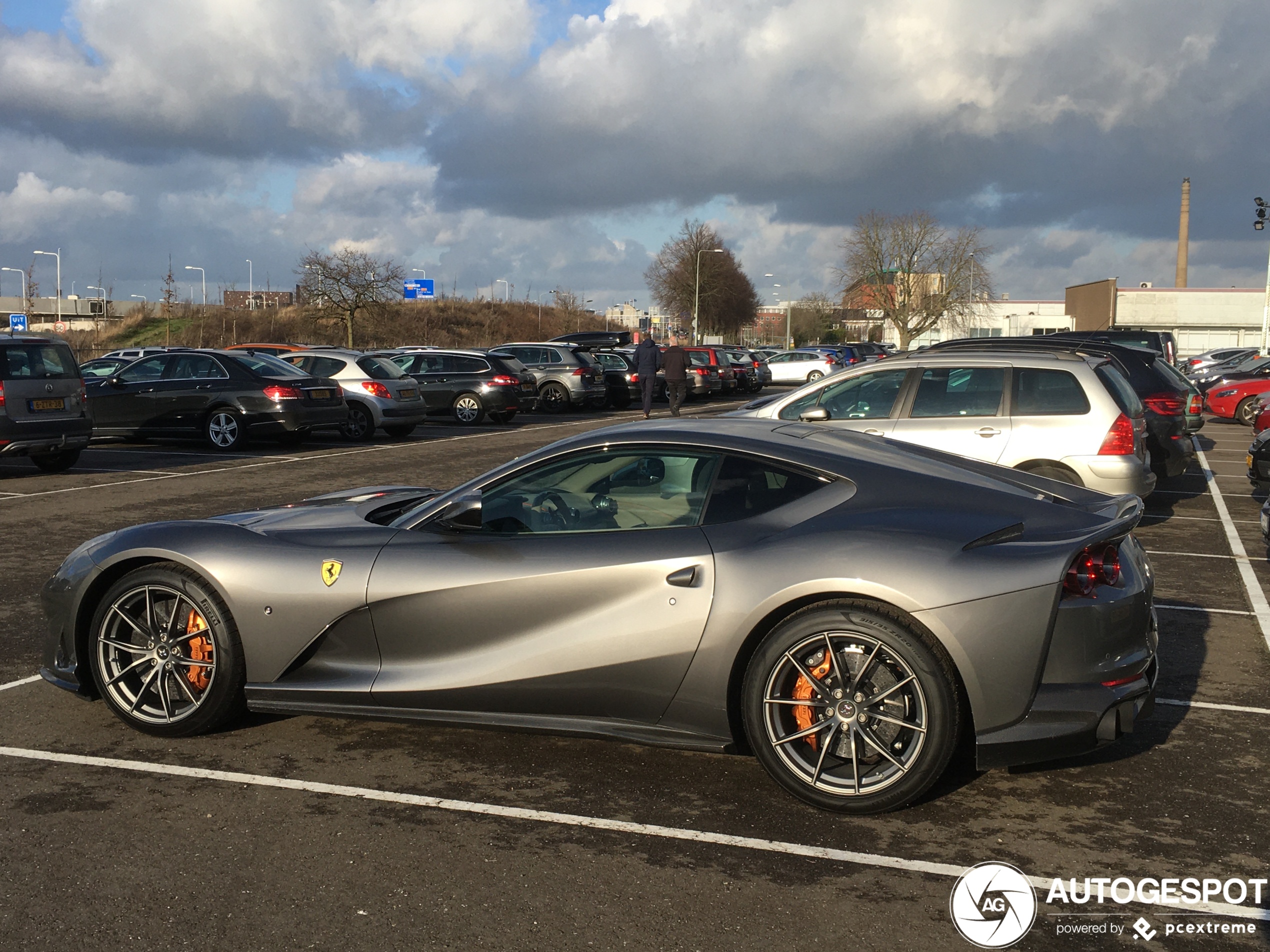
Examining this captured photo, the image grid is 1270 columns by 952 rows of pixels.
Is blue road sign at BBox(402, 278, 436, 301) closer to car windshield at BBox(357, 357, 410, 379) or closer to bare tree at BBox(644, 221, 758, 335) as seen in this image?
bare tree at BBox(644, 221, 758, 335)

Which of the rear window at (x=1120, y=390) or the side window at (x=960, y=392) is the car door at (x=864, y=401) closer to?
the side window at (x=960, y=392)

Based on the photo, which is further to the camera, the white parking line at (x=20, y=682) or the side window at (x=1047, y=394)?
the side window at (x=1047, y=394)

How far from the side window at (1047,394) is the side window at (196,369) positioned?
41.7ft

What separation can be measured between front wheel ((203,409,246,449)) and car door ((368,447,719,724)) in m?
14.2

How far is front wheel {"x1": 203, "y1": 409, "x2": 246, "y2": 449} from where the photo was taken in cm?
1783

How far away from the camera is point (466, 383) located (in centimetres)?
2462

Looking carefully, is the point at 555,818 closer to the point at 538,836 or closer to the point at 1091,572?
the point at 538,836

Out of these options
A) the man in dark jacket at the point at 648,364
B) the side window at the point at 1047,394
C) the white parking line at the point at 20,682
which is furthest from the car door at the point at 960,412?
the man in dark jacket at the point at 648,364

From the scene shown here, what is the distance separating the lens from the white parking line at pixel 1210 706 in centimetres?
536

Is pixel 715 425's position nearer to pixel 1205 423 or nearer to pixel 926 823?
pixel 926 823

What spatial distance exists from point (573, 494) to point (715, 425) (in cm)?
69

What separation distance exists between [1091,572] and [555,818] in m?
2.08

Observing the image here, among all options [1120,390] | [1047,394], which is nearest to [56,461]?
[1047,394]

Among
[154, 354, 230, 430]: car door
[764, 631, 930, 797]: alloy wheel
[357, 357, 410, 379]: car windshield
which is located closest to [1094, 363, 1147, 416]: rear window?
[764, 631, 930, 797]: alloy wheel
